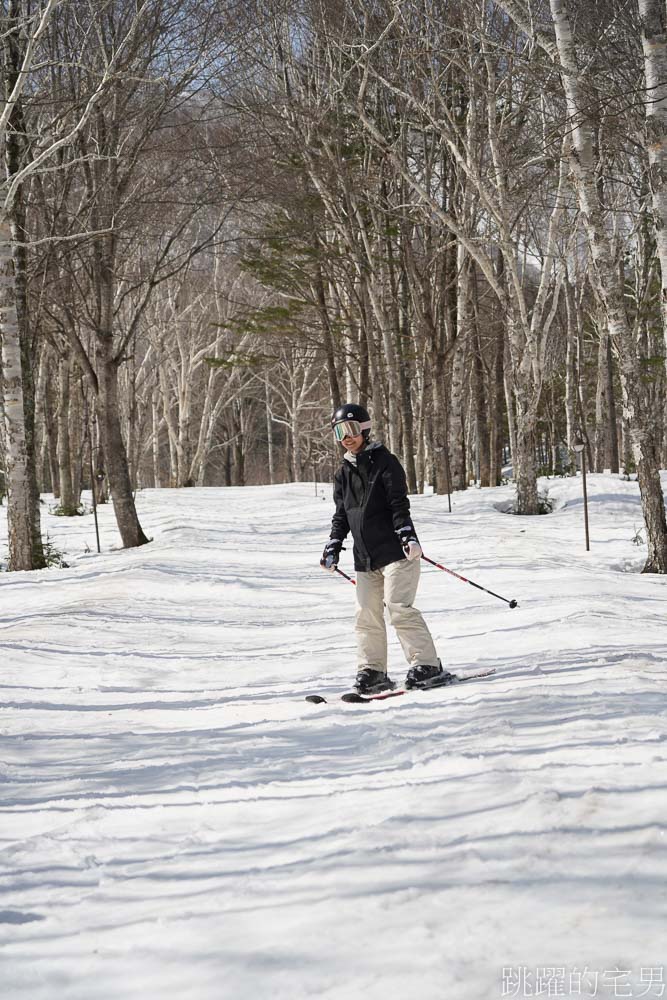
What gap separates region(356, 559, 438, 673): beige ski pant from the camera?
5.86 m

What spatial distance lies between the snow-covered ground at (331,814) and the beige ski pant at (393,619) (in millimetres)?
363

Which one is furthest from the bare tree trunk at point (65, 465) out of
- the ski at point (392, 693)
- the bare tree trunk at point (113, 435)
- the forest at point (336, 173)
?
the ski at point (392, 693)

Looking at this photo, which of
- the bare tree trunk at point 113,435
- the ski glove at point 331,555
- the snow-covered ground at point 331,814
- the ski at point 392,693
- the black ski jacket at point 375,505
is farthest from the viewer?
the bare tree trunk at point 113,435

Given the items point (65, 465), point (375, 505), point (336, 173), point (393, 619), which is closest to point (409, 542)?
point (375, 505)

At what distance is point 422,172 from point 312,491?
1145 centimetres

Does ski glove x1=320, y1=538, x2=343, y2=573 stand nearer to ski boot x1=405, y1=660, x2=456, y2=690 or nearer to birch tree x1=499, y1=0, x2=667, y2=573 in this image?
ski boot x1=405, y1=660, x2=456, y2=690

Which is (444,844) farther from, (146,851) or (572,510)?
(572,510)

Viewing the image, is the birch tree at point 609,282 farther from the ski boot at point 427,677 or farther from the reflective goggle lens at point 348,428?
the ski boot at point 427,677

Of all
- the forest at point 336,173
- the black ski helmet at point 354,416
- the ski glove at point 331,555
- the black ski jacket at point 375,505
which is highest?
the forest at point 336,173

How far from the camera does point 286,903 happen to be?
9.68ft

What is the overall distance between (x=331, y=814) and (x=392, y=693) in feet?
6.59

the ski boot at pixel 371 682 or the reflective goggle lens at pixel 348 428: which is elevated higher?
the reflective goggle lens at pixel 348 428

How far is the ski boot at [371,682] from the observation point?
229 inches

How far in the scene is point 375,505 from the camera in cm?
605
